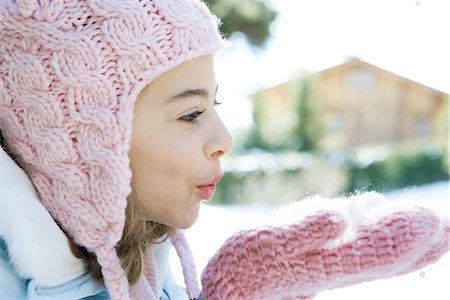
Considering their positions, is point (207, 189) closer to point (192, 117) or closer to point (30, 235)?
point (192, 117)

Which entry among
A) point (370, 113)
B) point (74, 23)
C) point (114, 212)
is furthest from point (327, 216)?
point (370, 113)

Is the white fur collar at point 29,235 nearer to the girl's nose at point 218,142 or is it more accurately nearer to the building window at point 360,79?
the girl's nose at point 218,142

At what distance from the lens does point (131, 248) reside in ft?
2.72

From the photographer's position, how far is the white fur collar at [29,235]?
0.73 meters

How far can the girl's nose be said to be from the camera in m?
0.83

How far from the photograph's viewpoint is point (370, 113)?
15992mm

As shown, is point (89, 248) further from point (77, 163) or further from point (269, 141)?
point (269, 141)

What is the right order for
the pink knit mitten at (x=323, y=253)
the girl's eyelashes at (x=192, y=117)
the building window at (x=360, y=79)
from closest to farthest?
the pink knit mitten at (x=323, y=253), the girl's eyelashes at (x=192, y=117), the building window at (x=360, y=79)

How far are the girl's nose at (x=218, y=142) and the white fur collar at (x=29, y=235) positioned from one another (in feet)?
0.68

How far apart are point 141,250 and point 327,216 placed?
0.26m

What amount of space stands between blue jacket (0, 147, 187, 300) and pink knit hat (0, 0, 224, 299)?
3 cm

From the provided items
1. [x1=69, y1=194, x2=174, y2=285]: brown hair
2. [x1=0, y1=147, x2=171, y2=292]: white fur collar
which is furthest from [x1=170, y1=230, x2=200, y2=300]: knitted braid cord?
[x1=0, y1=147, x2=171, y2=292]: white fur collar

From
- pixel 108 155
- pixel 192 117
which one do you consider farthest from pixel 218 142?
pixel 108 155

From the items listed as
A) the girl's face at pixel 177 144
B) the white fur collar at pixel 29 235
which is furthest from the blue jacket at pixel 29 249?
the girl's face at pixel 177 144
